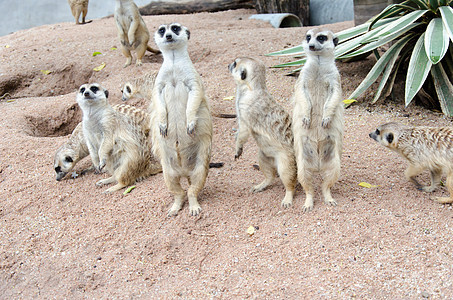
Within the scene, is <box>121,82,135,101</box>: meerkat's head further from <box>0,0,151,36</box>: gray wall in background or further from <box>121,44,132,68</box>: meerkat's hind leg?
<box>0,0,151,36</box>: gray wall in background

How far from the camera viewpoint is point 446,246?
8.19 feet

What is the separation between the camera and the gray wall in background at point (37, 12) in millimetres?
10758

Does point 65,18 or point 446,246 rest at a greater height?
point 65,18

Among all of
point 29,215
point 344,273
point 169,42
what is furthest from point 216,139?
point 344,273

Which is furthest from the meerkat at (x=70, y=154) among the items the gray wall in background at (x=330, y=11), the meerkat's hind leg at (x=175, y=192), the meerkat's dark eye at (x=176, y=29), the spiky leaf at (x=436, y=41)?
the gray wall in background at (x=330, y=11)

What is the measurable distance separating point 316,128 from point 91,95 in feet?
6.07

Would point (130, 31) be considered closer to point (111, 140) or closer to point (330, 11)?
point (111, 140)

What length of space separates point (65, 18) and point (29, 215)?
907 cm

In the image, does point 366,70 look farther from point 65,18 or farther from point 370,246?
point 65,18

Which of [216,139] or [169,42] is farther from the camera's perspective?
[216,139]

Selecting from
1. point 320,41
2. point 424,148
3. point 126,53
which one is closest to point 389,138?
point 424,148

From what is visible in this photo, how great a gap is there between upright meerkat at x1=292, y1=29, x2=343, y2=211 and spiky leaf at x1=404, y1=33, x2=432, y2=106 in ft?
3.97

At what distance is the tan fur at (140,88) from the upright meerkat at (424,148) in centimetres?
281

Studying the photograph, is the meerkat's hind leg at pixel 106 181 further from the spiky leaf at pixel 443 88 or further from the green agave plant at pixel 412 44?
the spiky leaf at pixel 443 88
